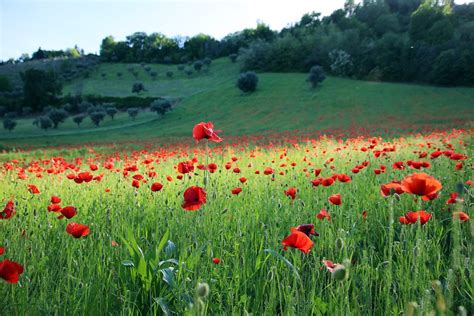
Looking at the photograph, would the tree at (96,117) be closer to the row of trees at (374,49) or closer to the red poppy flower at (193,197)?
the row of trees at (374,49)

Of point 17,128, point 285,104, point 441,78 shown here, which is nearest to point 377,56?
point 441,78

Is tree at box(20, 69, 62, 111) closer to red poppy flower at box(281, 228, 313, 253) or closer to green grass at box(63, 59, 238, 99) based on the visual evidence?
green grass at box(63, 59, 238, 99)

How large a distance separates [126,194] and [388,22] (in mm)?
75279

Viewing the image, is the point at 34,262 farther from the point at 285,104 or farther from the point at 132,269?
the point at 285,104

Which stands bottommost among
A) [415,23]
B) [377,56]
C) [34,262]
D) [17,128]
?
[17,128]

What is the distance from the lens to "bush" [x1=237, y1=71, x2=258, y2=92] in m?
47.3

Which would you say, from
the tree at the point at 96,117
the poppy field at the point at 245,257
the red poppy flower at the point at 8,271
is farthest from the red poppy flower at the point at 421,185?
the tree at the point at 96,117

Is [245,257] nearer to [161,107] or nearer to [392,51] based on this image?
[161,107]

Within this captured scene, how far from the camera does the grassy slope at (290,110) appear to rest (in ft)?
93.8

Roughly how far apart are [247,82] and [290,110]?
1175 cm

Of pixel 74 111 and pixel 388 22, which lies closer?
pixel 74 111

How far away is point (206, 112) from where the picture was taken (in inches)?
1671

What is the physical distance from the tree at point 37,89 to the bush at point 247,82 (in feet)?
92.7

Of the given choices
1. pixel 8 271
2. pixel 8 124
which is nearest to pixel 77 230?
pixel 8 271
